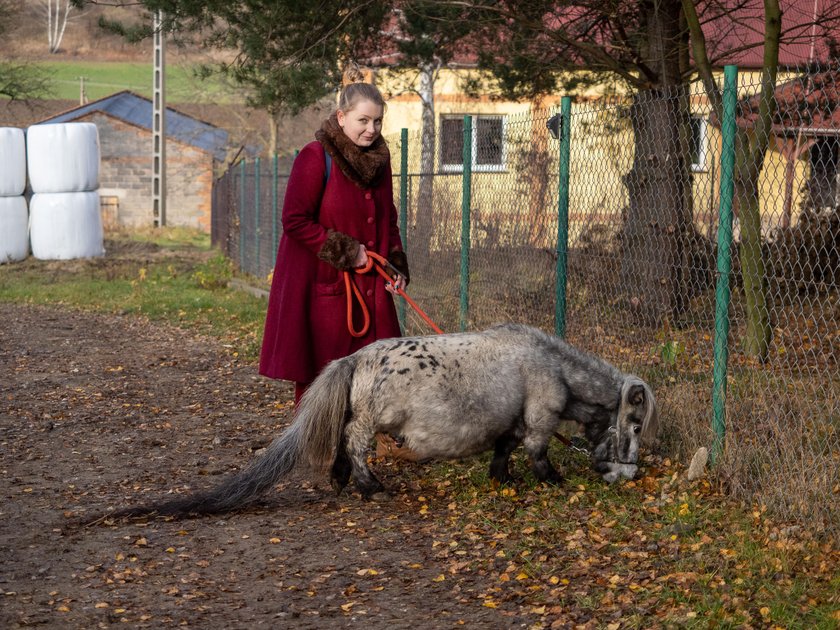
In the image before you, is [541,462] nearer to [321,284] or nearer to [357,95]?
[321,284]

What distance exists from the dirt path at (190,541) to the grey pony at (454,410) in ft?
0.73

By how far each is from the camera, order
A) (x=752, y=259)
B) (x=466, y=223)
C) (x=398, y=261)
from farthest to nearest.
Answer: (x=466, y=223)
(x=752, y=259)
(x=398, y=261)

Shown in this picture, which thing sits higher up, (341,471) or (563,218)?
(563,218)

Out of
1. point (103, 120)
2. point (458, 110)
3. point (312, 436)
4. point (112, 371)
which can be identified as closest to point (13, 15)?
point (103, 120)

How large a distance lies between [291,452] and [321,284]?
1208 millimetres

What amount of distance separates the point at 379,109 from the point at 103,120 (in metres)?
34.6

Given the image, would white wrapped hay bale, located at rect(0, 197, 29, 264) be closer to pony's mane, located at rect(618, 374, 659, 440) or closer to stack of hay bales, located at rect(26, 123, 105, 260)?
stack of hay bales, located at rect(26, 123, 105, 260)

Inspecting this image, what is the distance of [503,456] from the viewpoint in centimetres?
595

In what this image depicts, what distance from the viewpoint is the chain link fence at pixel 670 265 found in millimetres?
5652

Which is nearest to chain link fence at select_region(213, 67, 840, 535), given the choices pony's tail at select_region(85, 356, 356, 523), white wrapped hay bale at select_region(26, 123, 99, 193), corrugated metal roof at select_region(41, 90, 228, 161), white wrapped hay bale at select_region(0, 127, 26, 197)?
pony's tail at select_region(85, 356, 356, 523)

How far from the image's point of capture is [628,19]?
40.1 feet

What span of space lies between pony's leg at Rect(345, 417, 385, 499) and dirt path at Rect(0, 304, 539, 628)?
10 cm

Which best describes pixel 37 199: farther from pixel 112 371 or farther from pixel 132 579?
pixel 132 579

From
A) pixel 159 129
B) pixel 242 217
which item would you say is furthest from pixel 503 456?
pixel 159 129
